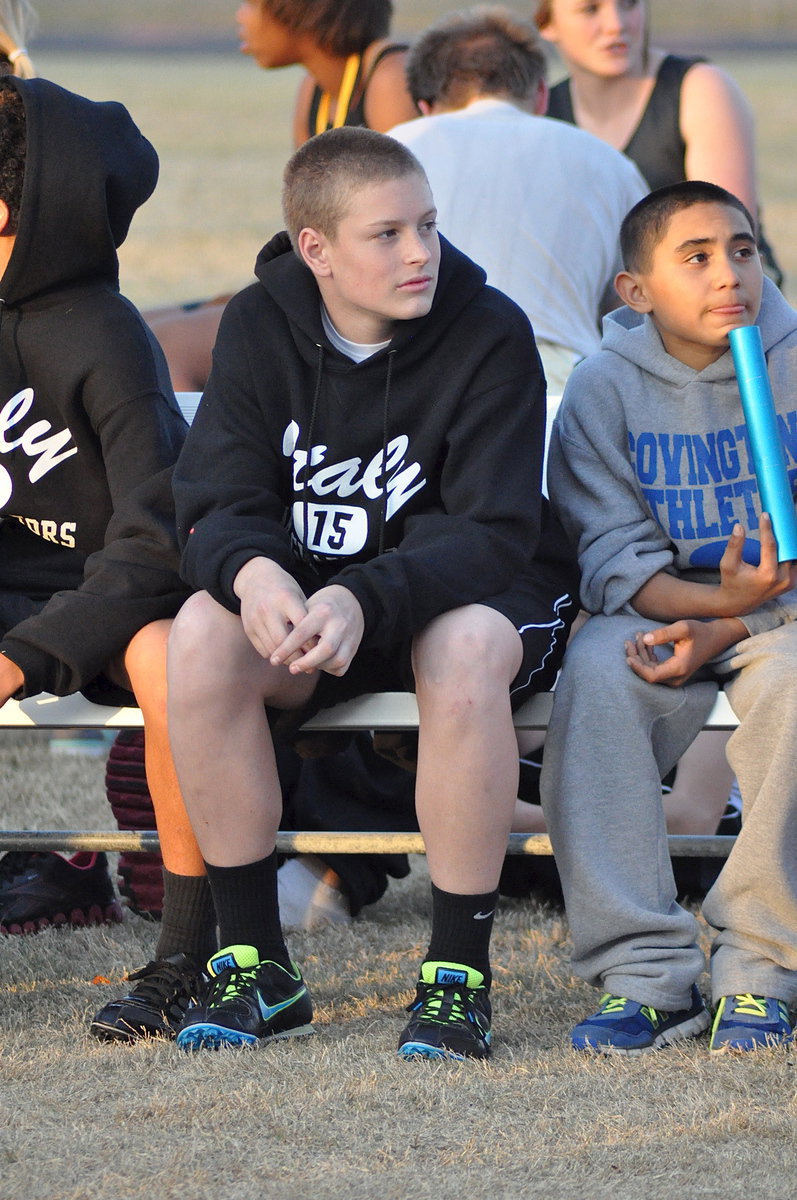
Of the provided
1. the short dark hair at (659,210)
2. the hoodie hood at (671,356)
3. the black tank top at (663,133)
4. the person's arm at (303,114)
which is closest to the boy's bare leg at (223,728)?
the hoodie hood at (671,356)

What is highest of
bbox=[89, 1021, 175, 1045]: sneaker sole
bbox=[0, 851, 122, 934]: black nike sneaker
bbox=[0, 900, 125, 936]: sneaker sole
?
bbox=[89, 1021, 175, 1045]: sneaker sole

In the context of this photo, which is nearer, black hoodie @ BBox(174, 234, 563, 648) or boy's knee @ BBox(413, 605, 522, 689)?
boy's knee @ BBox(413, 605, 522, 689)

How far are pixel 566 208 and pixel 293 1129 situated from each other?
222 cm

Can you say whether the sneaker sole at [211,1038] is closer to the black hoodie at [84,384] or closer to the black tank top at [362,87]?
the black hoodie at [84,384]

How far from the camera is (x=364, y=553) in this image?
2.60 m

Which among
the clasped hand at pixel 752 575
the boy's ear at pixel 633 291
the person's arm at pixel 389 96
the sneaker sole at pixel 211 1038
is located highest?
the person's arm at pixel 389 96

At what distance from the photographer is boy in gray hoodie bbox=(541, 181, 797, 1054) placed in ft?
8.04

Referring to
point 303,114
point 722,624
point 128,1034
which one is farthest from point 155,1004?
point 303,114

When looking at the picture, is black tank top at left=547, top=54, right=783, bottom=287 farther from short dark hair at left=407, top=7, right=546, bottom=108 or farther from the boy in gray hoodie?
the boy in gray hoodie

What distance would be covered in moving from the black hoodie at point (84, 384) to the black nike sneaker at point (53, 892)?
68 centimetres

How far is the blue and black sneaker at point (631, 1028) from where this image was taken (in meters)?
2.42

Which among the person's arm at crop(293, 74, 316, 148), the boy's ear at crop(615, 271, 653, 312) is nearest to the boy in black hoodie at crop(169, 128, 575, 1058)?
the boy's ear at crop(615, 271, 653, 312)

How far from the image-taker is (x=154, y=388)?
274cm

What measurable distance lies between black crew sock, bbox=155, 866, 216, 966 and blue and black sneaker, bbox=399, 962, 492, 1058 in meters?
0.37
